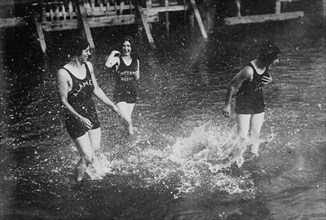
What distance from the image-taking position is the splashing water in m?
5.64

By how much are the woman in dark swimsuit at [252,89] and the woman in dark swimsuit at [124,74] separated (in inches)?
76.6

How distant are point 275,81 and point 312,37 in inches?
294

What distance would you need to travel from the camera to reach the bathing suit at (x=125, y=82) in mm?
6539

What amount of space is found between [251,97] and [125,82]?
2352mm

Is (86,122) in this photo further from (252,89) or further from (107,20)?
(107,20)

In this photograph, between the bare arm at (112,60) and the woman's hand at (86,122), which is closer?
the woman's hand at (86,122)

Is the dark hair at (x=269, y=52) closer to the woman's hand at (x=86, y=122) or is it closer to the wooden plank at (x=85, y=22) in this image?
the woman's hand at (x=86, y=122)

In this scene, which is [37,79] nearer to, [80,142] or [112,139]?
[112,139]

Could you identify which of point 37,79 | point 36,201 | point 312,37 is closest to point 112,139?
point 36,201

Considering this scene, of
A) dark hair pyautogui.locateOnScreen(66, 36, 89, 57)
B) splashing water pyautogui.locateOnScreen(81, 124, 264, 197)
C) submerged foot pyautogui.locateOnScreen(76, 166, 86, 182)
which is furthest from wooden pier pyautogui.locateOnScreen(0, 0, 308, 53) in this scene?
dark hair pyautogui.locateOnScreen(66, 36, 89, 57)

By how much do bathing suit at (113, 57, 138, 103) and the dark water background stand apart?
97 cm

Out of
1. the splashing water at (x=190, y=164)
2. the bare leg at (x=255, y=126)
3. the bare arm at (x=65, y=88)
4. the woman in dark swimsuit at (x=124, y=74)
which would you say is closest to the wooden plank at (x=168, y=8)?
the woman in dark swimsuit at (x=124, y=74)

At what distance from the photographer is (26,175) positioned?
602 cm

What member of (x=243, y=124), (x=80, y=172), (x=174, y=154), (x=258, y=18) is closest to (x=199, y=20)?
(x=258, y=18)
